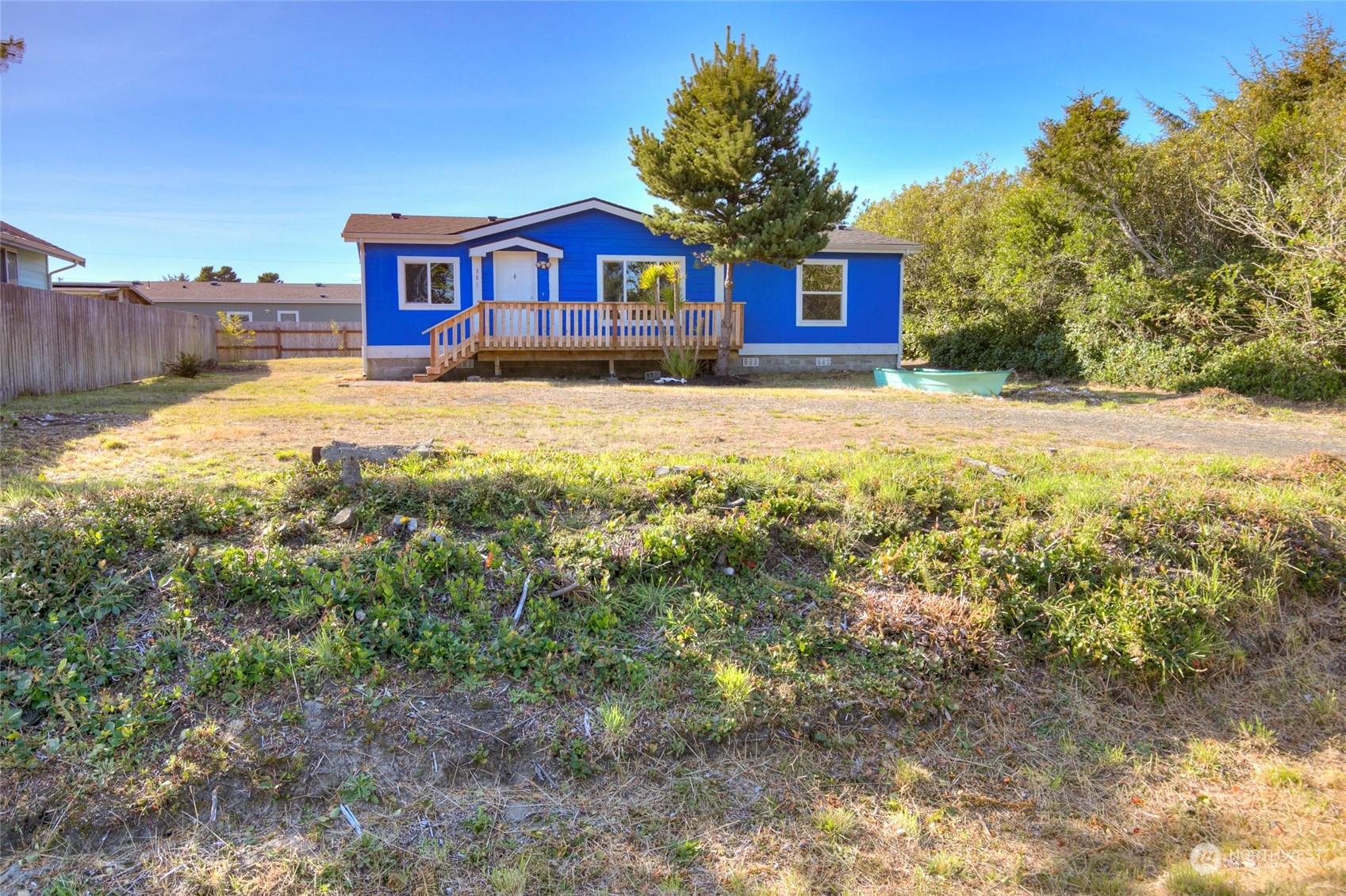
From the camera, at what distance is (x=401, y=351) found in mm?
15430

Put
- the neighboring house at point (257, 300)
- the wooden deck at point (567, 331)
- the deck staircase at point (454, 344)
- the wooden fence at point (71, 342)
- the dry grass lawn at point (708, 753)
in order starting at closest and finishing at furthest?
the dry grass lawn at point (708, 753), the wooden fence at point (71, 342), the deck staircase at point (454, 344), the wooden deck at point (567, 331), the neighboring house at point (257, 300)

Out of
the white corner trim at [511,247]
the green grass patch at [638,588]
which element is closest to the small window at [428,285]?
the white corner trim at [511,247]

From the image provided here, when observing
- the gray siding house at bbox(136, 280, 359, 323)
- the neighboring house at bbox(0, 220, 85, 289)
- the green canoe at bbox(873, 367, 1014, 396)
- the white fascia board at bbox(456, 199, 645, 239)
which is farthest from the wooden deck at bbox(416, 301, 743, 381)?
the gray siding house at bbox(136, 280, 359, 323)

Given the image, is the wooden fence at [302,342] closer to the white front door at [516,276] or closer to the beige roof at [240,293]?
the beige roof at [240,293]

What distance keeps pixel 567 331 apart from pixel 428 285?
337cm

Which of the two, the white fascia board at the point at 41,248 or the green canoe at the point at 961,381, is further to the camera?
the white fascia board at the point at 41,248

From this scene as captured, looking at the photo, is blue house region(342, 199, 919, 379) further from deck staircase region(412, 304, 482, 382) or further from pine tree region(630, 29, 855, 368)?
pine tree region(630, 29, 855, 368)

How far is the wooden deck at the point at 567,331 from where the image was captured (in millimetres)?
14242

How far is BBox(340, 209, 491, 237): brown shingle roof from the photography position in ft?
49.4

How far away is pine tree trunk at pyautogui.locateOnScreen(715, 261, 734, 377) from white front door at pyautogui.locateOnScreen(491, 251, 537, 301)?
4.05 m

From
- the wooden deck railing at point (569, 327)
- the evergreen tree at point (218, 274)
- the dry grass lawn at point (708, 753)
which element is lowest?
the dry grass lawn at point (708, 753)

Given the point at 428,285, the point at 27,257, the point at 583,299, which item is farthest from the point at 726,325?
the point at 27,257

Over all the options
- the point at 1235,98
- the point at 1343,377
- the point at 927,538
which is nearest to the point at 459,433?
the point at 927,538

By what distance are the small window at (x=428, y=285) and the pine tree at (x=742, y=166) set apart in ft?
15.3
